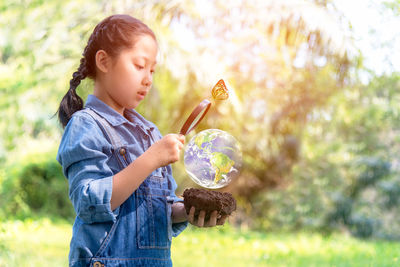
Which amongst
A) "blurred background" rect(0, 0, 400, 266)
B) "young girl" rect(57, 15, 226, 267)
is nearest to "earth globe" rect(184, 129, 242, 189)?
"young girl" rect(57, 15, 226, 267)

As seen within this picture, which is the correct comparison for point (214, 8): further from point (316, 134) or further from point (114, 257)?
point (114, 257)

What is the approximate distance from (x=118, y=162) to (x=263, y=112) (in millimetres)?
8857

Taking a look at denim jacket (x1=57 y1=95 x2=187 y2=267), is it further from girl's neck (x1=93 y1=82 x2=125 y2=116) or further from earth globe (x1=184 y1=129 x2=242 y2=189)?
earth globe (x1=184 y1=129 x2=242 y2=189)

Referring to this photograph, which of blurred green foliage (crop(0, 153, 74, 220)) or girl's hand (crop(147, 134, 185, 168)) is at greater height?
blurred green foliage (crop(0, 153, 74, 220))

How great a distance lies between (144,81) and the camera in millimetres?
1937

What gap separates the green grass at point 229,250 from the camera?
513cm

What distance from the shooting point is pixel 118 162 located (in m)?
1.86

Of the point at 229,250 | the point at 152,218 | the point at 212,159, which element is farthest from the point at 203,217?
the point at 229,250

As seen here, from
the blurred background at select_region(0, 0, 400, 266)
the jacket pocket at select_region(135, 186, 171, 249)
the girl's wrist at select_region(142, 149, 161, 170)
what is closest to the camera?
the girl's wrist at select_region(142, 149, 161, 170)

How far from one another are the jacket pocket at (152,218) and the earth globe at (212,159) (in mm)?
205

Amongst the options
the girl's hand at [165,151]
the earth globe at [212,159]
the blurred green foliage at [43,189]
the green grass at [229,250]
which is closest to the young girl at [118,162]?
the girl's hand at [165,151]

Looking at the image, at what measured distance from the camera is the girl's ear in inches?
77.3

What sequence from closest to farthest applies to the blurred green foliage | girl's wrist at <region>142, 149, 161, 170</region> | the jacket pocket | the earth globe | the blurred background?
girl's wrist at <region>142, 149, 161, 170</region>
the jacket pocket
the earth globe
the blurred background
the blurred green foliage

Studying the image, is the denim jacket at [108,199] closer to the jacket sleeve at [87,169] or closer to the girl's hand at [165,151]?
the jacket sleeve at [87,169]
